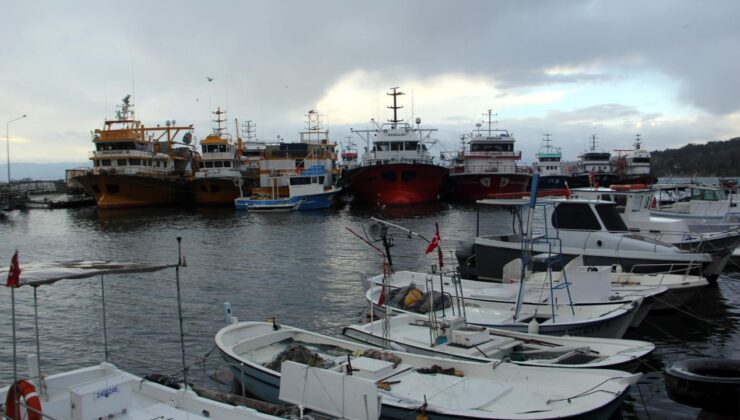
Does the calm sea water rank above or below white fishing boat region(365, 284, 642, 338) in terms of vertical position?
below

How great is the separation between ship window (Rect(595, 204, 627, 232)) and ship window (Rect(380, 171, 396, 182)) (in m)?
42.0

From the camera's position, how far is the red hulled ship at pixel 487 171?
228 ft

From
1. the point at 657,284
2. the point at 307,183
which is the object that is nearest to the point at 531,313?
the point at 657,284

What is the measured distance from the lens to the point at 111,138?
7019 centimetres

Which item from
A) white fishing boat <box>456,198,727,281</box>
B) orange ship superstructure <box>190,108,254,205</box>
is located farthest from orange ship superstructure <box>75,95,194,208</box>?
white fishing boat <box>456,198,727,281</box>

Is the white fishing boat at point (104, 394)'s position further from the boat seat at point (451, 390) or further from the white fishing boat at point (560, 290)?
the white fishing boat at point (560, 290)

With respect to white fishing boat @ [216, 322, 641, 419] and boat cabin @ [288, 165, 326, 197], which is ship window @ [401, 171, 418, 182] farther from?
white fishing boat @ [216, 322, 641, 419]

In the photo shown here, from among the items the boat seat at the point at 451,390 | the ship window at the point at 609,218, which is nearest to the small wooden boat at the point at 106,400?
the boat seat at the point at 451,390

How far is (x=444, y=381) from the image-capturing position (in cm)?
1012

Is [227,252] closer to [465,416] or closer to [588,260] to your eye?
[588,260]

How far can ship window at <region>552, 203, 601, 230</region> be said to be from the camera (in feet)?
68.1

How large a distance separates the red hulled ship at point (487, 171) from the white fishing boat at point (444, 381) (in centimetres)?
5976

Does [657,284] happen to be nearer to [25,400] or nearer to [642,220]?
[642,220]

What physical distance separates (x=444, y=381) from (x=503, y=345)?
2.20 metres
